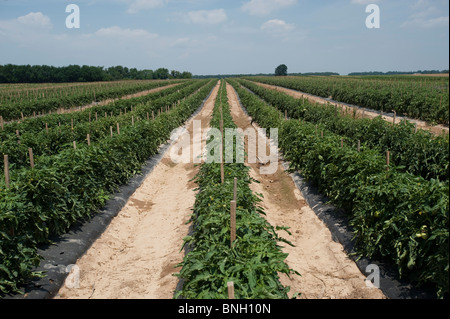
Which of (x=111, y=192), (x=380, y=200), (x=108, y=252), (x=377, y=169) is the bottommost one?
(x=108, y=252)

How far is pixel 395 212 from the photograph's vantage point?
15.2 feet

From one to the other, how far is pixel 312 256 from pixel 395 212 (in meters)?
1.81

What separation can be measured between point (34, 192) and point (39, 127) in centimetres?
978

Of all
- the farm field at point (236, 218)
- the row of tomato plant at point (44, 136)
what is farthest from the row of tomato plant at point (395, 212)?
the row of tomato plant at point (44, 136)

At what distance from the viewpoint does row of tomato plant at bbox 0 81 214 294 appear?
171 inches

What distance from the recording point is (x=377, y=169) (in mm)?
5832

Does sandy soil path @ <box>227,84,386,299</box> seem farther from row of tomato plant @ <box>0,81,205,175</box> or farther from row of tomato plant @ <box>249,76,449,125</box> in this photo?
row of tomato plant @ <box>249,76,449,125</box>

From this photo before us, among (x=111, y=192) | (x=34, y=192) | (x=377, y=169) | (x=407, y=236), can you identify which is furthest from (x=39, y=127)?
(x=407, y=236)

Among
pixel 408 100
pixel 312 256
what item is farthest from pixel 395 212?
pixel 408 100

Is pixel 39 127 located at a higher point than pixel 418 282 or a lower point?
higher

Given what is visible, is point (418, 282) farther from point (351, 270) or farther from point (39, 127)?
point (39, 127)

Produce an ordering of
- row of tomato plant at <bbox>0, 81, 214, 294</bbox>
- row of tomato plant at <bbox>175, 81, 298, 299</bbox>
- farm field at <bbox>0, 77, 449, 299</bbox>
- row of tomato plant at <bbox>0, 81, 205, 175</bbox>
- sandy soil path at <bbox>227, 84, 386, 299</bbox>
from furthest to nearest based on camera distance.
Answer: row of tomato plant at <bbox>0, 81, 205, 175</bbox> < sandy soil path at <bbox>227, 84, 386, 299</bbox> < row of tomato plant at <bbox>0, 81, 214, 294</bbox> < farm field at <bbox>0, 77, 449, 299</bbox> < row of tomato plant at <bbox>175, 81, 298, 299</bbox>

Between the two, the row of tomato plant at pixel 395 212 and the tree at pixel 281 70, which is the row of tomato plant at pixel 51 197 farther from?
the tree at pixel 281 70

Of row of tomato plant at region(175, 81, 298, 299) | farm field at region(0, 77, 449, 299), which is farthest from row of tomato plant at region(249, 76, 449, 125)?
row of tomato plant at region(175, 81, 298, 299)
